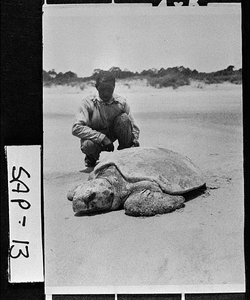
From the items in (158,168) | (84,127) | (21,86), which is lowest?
(158,168)

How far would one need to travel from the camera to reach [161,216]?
0.88 meters

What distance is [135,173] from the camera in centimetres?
88

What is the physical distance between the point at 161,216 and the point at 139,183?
96 millimetres

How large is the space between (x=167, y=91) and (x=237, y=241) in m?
0.41

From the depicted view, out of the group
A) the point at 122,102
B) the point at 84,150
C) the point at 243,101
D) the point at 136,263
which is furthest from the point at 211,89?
the point at 136,263

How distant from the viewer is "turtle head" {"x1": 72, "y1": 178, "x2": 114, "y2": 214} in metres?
0.86

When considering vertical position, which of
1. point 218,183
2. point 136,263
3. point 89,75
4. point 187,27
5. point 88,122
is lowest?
point 136,263

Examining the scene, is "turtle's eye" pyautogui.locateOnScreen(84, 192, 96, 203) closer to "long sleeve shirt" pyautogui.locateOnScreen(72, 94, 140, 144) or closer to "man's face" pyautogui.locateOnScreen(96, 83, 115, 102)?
"long sleeve shirt" pyautogui.locateOnScreen(72, 94, 140, 144)

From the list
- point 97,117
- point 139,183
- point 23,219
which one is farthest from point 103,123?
point 23,219

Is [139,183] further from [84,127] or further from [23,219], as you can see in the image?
[23,219]

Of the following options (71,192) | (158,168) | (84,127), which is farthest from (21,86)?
(158,168)

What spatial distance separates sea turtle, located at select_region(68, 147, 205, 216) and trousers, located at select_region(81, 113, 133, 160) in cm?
2

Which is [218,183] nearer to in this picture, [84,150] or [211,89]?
[211,89]

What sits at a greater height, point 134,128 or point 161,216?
point 134,128
